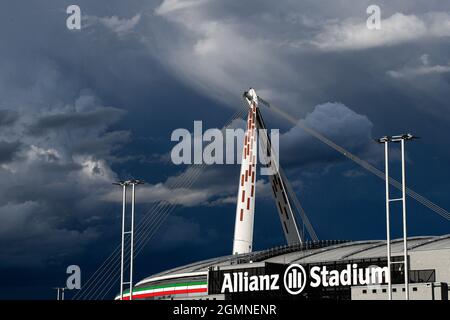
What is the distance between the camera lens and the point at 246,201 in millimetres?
102438

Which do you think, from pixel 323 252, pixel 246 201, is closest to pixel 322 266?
pixel 323 252

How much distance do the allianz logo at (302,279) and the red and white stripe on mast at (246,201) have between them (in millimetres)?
14169

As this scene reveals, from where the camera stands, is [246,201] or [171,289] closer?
[171,289]

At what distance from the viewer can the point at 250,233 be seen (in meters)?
102

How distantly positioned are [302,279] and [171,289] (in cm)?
1940

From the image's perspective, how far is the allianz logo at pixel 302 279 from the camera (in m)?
79.6

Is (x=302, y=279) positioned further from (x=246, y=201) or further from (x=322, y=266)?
(x=246, y=201)

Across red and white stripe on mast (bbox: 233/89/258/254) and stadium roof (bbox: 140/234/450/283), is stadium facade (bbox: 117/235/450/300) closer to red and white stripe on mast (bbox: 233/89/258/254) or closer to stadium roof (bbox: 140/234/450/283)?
stadium roof (bbox: 140/234/450/283)

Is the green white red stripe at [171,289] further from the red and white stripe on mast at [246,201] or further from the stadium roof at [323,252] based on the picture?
the red and white stripe on mast at [246,201]

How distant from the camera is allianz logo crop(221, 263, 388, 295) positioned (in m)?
79.6

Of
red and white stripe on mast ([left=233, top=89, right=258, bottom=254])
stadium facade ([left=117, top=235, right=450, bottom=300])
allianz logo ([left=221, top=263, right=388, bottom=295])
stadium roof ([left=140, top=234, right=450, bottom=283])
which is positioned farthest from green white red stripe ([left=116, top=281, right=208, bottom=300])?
red and white stripe on mast ([left=233, top=89, right=258, bottom=254])

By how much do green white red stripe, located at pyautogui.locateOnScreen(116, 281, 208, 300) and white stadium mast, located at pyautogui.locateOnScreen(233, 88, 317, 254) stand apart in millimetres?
9391
